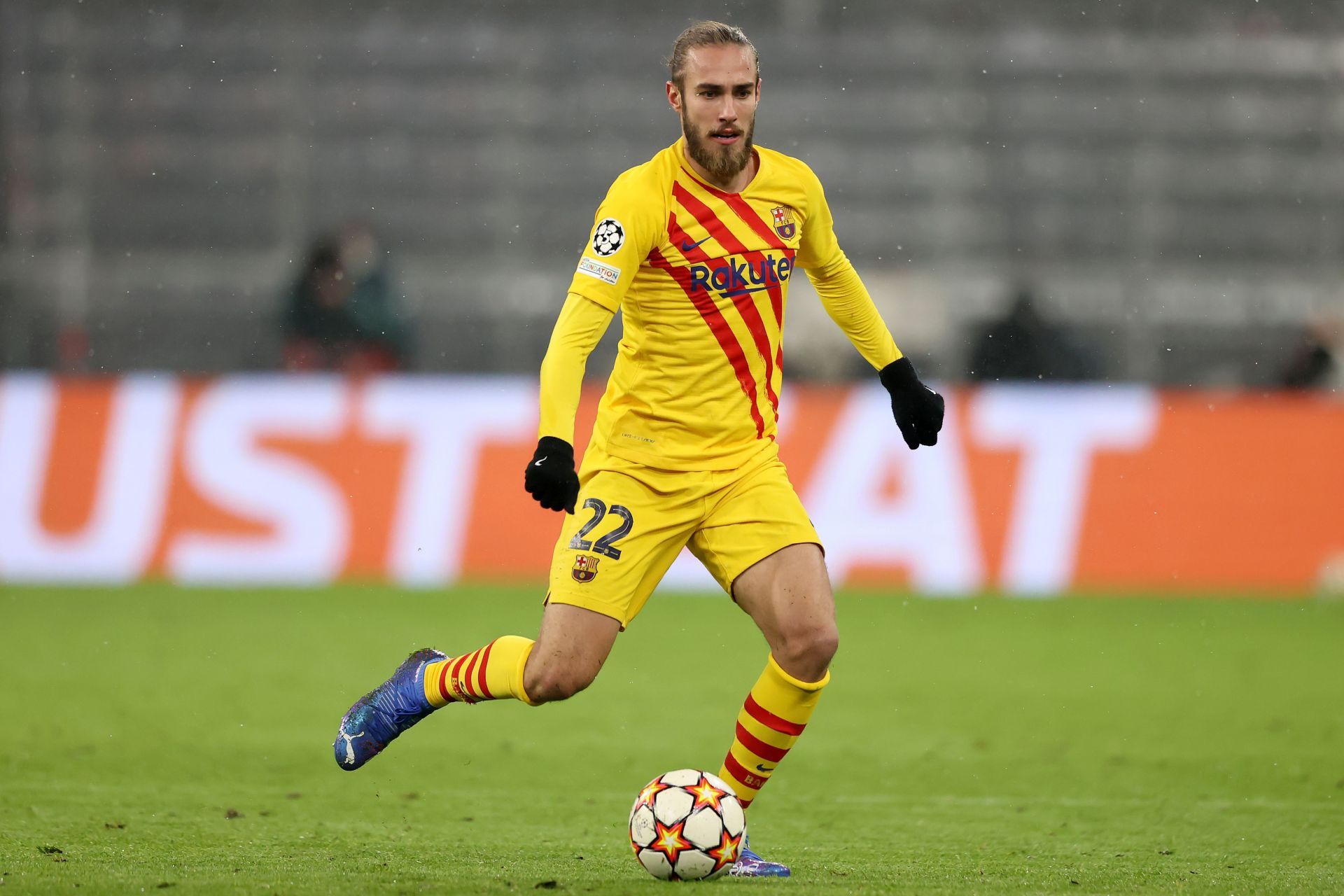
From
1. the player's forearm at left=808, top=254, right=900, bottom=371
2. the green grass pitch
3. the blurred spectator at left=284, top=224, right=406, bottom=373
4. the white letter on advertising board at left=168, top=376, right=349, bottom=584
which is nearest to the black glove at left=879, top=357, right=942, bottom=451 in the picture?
the player's forearm at left=808, top=254, right=900, bottom=371

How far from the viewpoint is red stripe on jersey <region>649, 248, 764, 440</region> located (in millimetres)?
5004

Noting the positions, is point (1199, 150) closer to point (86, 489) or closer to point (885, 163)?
point (885, 163)

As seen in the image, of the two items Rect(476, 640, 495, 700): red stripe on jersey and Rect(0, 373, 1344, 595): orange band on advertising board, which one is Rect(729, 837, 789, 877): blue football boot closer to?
Rect(476, 640, 495, 700): red stripe on jersey

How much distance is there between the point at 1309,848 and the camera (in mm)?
5324

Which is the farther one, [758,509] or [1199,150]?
[1199,150]

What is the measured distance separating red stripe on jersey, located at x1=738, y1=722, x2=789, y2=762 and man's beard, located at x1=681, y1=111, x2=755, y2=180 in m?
1.54

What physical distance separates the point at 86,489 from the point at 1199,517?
6810 mm

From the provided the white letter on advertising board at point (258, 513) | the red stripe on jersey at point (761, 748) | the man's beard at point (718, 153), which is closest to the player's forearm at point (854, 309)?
the man's beard at point (718, 153)

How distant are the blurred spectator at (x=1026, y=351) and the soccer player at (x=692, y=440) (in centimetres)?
797

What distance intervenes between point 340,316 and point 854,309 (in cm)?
829

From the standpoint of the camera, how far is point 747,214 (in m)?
5.07

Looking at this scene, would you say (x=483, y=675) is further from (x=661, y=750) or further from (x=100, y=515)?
(x=100, y=515)

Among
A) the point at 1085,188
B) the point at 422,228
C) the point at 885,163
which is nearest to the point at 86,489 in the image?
the point at 422,228

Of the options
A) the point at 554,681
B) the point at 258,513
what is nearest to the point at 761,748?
the point at 554,681
